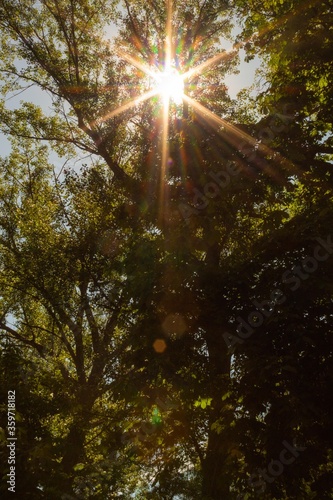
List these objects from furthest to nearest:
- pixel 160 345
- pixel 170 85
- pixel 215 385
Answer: pixel 170 85 < pixel 215 385 < pixel 160 345

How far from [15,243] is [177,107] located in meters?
9.86

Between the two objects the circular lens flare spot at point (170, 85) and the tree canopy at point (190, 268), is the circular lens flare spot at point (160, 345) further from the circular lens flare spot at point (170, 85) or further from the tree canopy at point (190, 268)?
the circular lens flare spot at point (170, 85)

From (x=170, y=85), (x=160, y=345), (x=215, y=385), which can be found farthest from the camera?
(x=170, y=85)

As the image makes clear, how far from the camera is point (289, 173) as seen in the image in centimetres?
933

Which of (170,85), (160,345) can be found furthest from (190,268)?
(170,85)

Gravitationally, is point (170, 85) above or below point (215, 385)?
above

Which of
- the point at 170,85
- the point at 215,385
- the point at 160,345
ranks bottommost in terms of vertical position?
the point at 215,385

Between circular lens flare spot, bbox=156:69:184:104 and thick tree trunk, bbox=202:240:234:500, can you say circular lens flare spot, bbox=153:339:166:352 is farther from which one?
circular lens flare spot, bbox=156:69:184:104

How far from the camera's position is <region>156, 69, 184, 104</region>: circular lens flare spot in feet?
55.5

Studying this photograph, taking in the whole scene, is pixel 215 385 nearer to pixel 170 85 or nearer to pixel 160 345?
pixel 160 345

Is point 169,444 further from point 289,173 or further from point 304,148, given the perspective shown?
point 304,148

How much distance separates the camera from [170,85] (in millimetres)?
17516

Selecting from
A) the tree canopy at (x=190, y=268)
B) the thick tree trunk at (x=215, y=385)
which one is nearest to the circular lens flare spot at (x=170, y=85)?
the tree canopy at (x=190, y=268)

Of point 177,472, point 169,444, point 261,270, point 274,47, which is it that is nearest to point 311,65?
point 274,47
